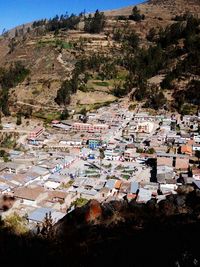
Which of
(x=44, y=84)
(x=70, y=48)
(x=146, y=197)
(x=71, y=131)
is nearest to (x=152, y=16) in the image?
(x=70, y=48)

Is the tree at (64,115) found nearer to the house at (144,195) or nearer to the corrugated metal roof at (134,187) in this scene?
the corrugated metal roof at (134,187)

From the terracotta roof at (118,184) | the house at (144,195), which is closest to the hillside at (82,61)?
the terracotta roof at (118,184)

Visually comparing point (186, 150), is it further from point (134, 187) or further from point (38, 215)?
point (38, 215)

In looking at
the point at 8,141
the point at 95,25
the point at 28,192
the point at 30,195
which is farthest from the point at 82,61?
the point at 30,195

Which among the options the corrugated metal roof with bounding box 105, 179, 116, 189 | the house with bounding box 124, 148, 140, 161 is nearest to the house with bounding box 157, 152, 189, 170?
the house with bounding box 124, 148, 140, 161

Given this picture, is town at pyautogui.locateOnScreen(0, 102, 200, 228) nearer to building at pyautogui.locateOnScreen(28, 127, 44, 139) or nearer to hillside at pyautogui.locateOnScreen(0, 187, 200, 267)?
building at pyautogui.locateOnScreen(28, 127, 44, 139)

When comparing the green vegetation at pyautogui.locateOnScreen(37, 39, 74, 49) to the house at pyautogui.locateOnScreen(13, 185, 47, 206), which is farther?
the green vegetation at pyautogui.locateOnScreen(37, 39, 74, 49)
